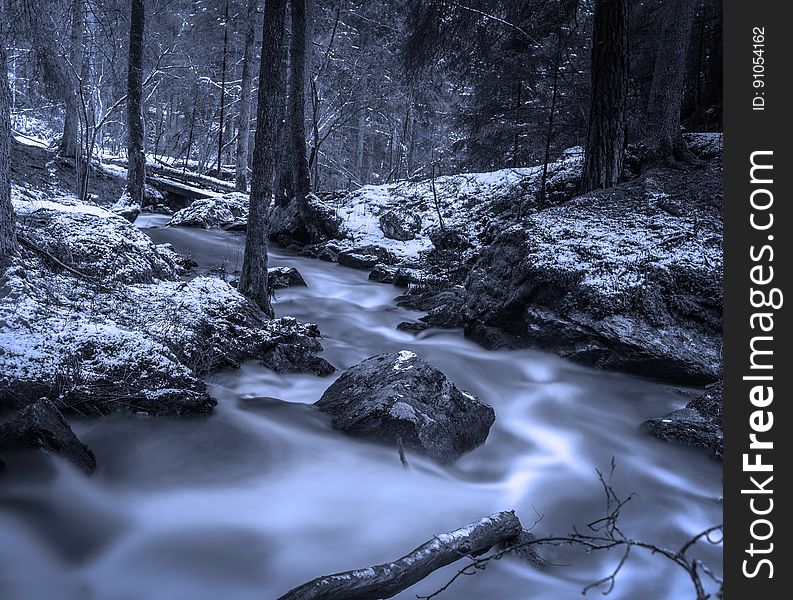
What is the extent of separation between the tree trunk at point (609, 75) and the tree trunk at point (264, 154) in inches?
192

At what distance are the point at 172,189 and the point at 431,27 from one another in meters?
11.2

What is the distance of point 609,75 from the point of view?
850 cm

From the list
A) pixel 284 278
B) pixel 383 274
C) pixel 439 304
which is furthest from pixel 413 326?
pixel 383 274

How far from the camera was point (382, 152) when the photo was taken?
40250 millimetres

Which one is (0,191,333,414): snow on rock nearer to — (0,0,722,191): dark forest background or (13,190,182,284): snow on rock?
(13,190,182,284): snow on rock

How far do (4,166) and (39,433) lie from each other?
105 inches

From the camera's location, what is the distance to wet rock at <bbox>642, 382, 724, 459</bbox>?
4.78m

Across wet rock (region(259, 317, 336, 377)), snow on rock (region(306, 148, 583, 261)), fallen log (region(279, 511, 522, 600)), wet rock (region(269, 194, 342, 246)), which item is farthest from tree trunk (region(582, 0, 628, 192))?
fallen log (region(279, 511, 522, 600))

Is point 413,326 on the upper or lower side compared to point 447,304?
lower

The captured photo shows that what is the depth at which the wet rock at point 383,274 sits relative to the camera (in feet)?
35.8

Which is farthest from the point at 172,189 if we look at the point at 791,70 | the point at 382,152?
the point at 382,152

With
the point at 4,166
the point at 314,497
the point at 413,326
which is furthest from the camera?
the point at 413,326

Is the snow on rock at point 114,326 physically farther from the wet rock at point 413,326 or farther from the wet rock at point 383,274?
the wet rock at point 383,274

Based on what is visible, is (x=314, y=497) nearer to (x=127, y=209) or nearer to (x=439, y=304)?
(x=439, y=304)
